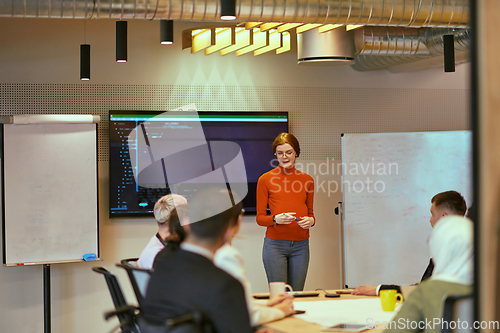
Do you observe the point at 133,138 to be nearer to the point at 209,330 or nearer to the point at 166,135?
the point at 166,135

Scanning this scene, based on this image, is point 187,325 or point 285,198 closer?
point 187,325

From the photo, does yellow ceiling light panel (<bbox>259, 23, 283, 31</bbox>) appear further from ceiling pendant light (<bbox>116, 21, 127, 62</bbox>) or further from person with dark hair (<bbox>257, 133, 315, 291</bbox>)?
ceiling pendant light (<bbox>116, 21, 127, 62</bbox>)

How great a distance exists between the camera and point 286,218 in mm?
3752

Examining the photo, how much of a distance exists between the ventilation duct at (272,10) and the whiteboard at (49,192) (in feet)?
5.00

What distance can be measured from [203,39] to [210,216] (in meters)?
2.88

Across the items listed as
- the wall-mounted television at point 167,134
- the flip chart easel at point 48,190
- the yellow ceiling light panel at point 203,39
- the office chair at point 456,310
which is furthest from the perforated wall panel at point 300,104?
the office chair at point 456,310

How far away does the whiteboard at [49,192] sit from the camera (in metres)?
4.23

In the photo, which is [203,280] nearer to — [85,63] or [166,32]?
[166,32]

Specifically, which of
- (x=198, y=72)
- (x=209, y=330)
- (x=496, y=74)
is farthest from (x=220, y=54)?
(x=496, y=74)

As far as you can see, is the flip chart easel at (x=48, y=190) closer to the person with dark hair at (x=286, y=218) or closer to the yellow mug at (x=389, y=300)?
the person with dark hair at (x=286, y=218)

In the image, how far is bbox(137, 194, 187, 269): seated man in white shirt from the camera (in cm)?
272

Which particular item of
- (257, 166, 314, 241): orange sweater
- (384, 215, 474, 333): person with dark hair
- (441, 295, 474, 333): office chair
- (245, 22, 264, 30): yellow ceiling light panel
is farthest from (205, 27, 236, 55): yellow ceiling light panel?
(441, 295, 474, 333): office chair

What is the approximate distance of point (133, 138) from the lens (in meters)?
4.65

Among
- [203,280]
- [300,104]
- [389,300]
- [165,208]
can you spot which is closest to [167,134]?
[300,104]
